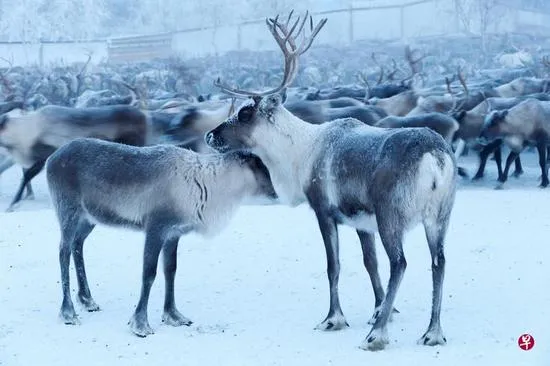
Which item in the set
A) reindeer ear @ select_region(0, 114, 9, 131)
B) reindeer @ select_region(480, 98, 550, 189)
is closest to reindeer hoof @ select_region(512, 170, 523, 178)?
reindeer @ select_region(480, 98, 550, 189)

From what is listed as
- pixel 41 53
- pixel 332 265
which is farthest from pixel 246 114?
pixel 41 53

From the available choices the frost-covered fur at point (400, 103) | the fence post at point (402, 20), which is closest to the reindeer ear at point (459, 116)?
the frost-covered fur at point (400, 103)

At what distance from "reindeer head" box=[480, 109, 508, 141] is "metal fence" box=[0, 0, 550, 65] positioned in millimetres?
38566

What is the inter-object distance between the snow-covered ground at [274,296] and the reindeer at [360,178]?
0.29 meters

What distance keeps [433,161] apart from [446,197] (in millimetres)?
203

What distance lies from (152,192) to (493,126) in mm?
7307

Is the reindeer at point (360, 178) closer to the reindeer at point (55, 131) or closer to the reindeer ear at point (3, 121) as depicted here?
the reindeer at point (55, 131)

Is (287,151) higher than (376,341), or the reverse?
(287,151)

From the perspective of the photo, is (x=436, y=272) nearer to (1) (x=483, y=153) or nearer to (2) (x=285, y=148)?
(2) (x=285, y=148)

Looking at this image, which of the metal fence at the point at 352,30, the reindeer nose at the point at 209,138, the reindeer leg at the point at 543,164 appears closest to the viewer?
the reindeer nose at the point at 209,138

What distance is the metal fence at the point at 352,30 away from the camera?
1982 inches

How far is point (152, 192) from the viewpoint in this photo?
197 inches

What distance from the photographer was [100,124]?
9.91 m

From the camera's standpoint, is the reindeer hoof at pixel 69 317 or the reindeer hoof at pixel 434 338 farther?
the reindeer hoof at pixel 69 317
